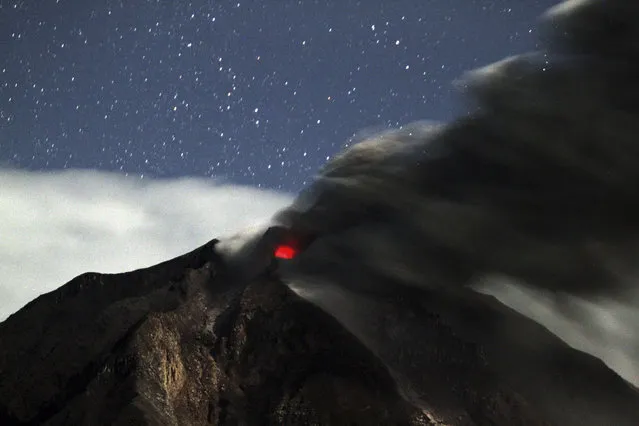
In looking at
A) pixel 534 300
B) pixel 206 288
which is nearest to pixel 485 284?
pixel 534 300

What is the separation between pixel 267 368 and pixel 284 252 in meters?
12.9

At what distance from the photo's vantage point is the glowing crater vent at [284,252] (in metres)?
60.4

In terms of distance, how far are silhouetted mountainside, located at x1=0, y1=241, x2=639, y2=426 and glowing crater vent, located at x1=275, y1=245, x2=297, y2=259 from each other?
3.43 m

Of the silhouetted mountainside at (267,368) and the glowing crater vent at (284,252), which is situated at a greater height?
the glowing crater vent at (284,252)

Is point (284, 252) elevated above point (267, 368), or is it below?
above

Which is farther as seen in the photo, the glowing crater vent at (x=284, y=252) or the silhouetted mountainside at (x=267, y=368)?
the glowing crater vent at (x=284, y=252)

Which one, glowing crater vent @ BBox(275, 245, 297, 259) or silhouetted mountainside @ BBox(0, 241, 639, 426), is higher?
glowing crater vent @ BBox(275, 245, 297, 259)

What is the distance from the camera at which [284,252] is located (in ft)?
201

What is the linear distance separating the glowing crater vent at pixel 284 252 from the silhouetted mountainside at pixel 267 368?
3430 mm

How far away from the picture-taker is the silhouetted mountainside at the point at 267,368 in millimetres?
46312

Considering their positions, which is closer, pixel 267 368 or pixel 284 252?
pixel 267 368

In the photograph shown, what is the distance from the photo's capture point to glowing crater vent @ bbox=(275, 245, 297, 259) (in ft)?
198

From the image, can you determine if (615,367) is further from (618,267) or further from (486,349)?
(618,267)

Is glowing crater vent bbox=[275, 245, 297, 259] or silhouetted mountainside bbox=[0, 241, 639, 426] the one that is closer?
silhouetted mountainside bbox=[0, 241, 639, 426]
